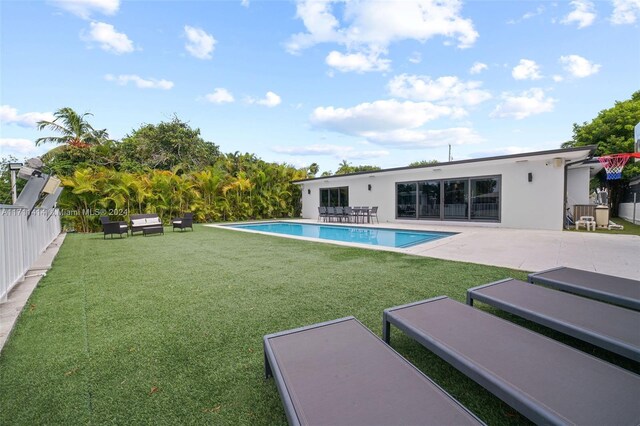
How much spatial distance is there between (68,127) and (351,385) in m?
28.8

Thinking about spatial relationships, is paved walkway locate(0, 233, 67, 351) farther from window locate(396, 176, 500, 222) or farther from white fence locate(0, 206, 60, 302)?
window locate(396, 176, 500, 222)

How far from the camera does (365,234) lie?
42.7ft

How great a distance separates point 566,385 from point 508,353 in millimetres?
375

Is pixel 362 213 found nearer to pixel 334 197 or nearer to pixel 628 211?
pixel 334 197

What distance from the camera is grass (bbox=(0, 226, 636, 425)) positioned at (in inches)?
81.1

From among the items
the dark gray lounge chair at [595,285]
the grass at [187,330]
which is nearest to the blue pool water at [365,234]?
the grass at [187,330]

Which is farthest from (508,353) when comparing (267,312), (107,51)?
(107,51)

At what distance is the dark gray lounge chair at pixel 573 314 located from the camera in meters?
2.26

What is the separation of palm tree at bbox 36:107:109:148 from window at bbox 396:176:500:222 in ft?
73.3

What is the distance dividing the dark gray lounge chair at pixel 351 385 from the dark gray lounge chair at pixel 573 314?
5.28ft

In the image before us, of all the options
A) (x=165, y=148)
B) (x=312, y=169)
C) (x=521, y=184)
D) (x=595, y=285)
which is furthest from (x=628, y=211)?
(x=165, y=148)

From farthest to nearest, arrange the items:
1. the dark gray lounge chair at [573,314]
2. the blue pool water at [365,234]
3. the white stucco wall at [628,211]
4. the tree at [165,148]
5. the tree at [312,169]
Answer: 1. the tree at [312,169]
2. the tree at [165,148]
3. the white stucco wall at [628,211]
4. the blue pool water at [365,234]
5. the dark gray lounge chair at [573,314]

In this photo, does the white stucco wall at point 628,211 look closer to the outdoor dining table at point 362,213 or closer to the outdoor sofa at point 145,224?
the outdoor dining table at point 362,213

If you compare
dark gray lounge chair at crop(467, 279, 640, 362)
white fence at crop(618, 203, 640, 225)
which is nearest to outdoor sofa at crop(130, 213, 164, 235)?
dark gray lounge chair at crop(467, 279, 640, 362)
